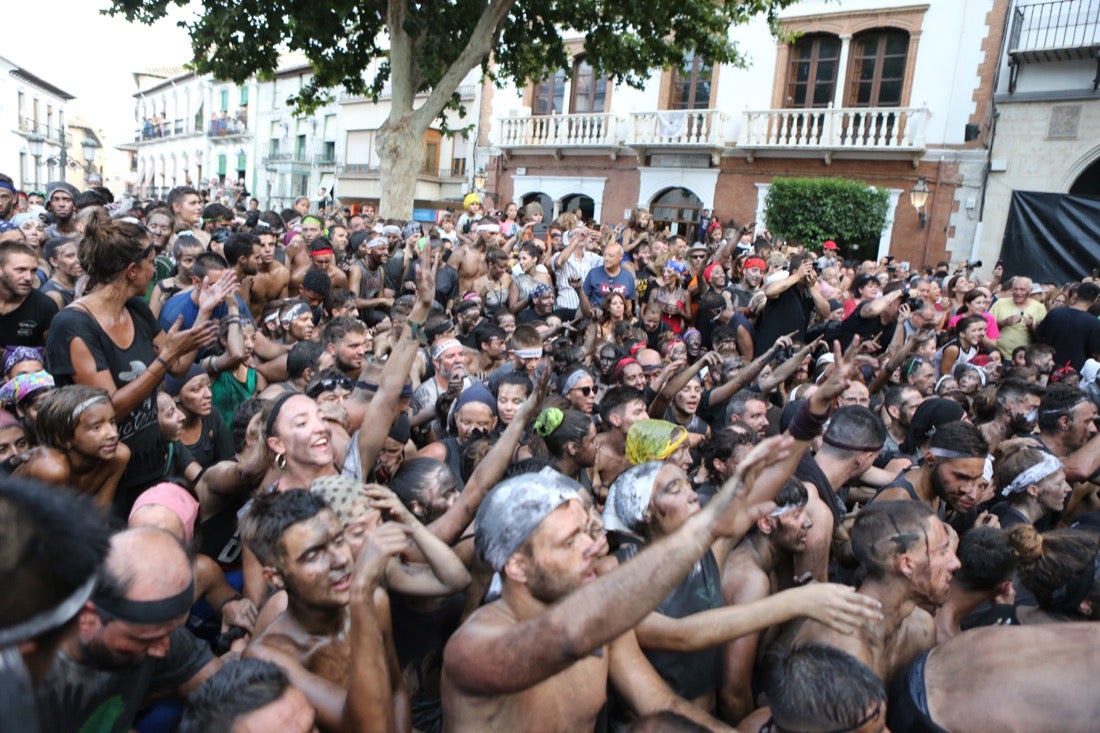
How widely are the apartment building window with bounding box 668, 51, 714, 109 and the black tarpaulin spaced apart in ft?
29.2

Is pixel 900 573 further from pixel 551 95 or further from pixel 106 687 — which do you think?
pixel 551 95

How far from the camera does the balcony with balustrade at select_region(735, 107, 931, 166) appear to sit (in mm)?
17219

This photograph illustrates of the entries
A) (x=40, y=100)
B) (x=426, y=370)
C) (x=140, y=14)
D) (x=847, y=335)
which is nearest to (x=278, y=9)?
(x=140, y=14)

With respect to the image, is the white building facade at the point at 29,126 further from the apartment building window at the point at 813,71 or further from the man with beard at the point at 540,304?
the man with beard at the point at 540,304

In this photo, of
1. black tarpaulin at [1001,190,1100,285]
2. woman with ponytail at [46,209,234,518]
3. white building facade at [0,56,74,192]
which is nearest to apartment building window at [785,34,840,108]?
black tarpaulin at [1001,190,1100,285]

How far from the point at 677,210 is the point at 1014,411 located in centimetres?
1735

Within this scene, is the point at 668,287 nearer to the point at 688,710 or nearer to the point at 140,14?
the point at 688,710

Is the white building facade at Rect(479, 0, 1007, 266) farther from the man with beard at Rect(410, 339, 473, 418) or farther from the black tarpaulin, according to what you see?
the man with beard at Rect(410, 339, 473, 418)

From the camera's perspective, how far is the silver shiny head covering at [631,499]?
2.67 metres

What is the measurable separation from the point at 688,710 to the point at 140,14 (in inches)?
523

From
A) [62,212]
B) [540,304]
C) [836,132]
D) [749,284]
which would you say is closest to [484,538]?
[540,304]

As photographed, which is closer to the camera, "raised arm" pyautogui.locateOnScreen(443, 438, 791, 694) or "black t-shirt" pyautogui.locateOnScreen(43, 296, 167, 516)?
"raised arm" pyautogui.locateOnScreen(443, 438, 791, 694)

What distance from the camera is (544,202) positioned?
24.4 metres

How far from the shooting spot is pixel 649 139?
21.1 metres
